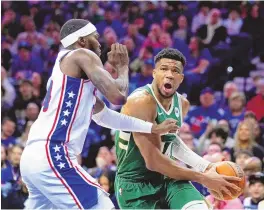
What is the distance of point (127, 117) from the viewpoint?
564 centimetres

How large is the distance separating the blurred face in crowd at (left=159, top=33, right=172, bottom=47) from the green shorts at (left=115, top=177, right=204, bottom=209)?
7.76 metres

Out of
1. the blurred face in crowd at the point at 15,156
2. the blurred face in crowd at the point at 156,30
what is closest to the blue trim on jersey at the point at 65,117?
the blurred face in crowd at the point at 15,156

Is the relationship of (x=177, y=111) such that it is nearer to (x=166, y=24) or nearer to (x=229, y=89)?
(x=229, y=89)

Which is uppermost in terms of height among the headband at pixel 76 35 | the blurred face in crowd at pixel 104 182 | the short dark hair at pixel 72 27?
the short dark hair at pixel 72 27

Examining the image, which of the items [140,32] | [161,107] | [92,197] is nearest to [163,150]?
[161,107]

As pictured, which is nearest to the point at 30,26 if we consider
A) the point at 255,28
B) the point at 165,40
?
the point at 165,40

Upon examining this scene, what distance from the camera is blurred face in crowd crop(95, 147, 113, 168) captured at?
9711mm

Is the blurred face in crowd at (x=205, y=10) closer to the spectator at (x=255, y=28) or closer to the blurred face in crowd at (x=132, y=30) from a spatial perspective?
the spectator at (x=255, y=28)

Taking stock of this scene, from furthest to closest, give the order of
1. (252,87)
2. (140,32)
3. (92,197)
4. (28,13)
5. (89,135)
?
(28,13), (140,32), (252,87), (89,135), (92,197)

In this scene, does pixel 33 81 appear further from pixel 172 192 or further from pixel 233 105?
pixel 172 192

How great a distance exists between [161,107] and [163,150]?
371 millimetres

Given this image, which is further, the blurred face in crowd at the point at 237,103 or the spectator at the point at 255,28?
the spectator at the point at 255,28

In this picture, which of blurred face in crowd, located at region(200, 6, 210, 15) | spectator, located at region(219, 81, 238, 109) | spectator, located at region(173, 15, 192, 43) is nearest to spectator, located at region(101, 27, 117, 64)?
spectator, located at region(173, 15, 192, 43)

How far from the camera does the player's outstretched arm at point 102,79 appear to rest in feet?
16.9
